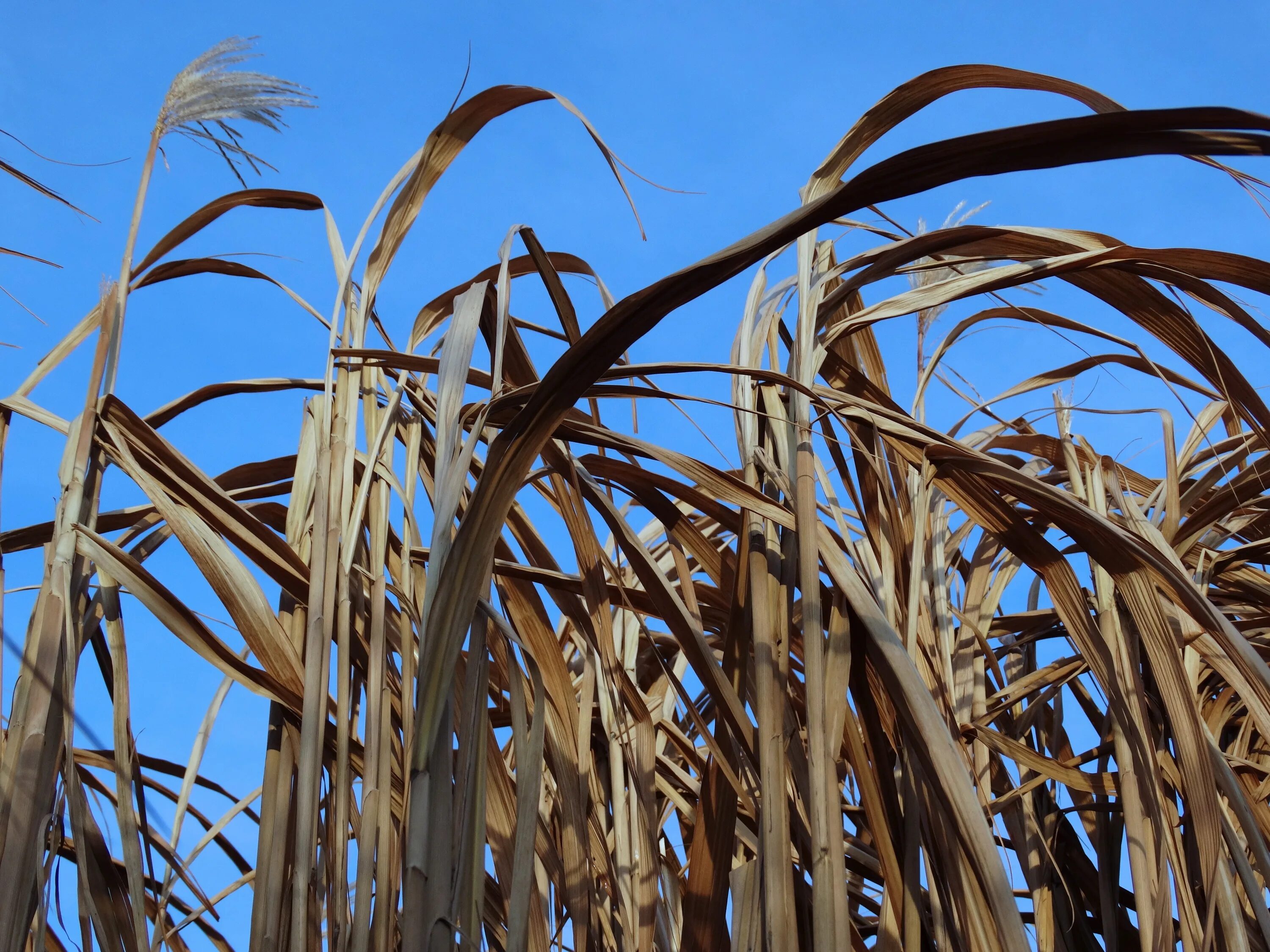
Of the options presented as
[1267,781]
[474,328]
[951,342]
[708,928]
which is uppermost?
[951,342]

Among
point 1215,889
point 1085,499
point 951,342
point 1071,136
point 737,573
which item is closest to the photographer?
point 1071,136

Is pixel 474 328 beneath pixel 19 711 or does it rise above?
above

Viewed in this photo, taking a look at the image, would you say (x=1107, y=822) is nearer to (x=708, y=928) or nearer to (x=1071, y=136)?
(x=708, y=928)

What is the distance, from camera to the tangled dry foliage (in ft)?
2.03

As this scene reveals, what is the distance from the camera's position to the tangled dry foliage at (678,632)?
2.03 ft

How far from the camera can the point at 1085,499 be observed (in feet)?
3.59

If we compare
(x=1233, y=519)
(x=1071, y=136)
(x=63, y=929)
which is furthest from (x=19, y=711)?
(x=1233, y=519)

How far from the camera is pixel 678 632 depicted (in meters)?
0.75

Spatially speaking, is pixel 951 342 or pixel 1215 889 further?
pixel 951 342

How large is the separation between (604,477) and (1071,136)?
590 mm

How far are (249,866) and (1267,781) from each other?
98 cm

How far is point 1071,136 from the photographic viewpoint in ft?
1.44

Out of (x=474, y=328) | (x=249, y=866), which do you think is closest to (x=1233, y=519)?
(x=474, y=328)

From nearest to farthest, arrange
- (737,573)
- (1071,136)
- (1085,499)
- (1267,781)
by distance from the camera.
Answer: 1. (1071,136)
2. (737,573)
3. (1267,781)
4. (1085,499)
